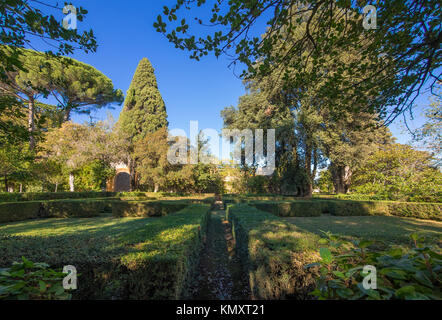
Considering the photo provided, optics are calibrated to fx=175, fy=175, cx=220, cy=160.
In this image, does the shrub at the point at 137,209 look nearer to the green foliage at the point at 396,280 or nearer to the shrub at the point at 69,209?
the shrub at the point at 69,209

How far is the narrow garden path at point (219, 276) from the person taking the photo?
123 inches

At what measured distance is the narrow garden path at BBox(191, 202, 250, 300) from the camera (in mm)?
3127

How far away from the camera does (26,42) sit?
9.00 feet

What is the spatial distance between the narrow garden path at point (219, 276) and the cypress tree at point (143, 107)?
22.1 m

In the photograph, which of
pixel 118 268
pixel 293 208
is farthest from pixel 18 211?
pixel 293 208

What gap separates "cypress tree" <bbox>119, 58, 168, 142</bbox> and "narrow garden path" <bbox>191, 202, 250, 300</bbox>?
72.4ft

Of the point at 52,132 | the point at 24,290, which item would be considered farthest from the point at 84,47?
the point at 52,132

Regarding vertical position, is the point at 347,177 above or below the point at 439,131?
below

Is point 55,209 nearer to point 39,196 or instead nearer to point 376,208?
point 39,196

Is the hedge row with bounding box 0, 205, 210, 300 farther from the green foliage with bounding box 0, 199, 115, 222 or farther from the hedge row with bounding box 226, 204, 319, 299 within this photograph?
the green foliage with bounding box 0, 199, 115, 222

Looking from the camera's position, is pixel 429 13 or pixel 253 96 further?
pixel 253 96

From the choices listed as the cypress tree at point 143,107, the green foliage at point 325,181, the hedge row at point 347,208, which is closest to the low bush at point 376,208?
the hedge row at point 347,208
